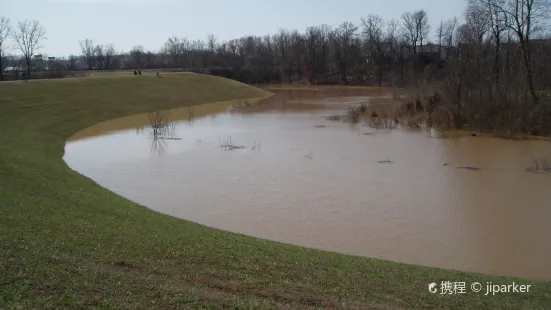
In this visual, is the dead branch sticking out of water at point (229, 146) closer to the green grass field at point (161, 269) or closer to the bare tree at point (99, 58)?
the green grass field at point (161, 269)

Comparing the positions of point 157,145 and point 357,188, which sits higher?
point 157,145

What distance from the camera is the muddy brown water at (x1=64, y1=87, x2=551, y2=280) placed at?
10.6 m

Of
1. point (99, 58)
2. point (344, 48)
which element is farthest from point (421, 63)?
point (99, 58)

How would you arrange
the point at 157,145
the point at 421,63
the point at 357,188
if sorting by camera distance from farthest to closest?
the point at 421,63
the point at 157,145
the point at 357,188

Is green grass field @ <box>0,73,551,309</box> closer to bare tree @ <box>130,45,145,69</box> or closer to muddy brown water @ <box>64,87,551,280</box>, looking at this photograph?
muddy brown water @ <box>64,87,551,280</box>

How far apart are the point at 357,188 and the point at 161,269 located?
9.65 m

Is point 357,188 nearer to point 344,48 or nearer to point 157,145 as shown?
point 157,145

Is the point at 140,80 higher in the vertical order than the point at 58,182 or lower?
higher

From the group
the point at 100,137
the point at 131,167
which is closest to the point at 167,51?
the point at 100,137

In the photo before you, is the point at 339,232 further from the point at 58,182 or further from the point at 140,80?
the point at 140,80

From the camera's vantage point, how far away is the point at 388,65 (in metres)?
81.8

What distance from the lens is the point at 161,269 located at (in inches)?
259

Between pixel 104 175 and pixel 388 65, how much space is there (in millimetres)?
71471

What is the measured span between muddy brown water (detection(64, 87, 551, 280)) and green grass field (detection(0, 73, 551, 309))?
173 cm
